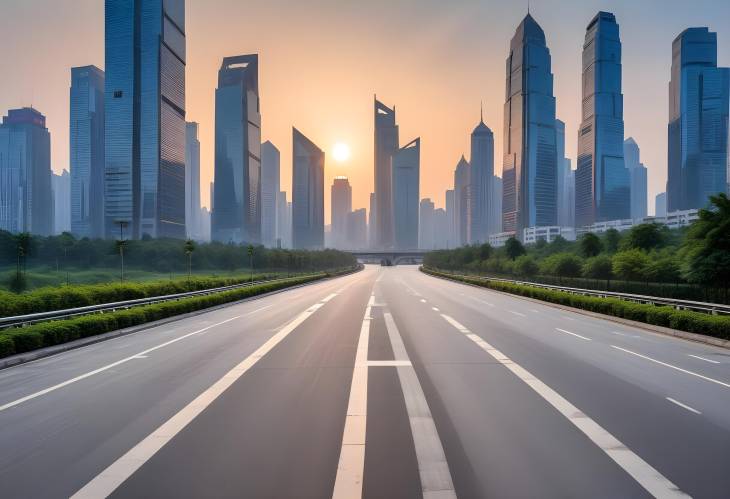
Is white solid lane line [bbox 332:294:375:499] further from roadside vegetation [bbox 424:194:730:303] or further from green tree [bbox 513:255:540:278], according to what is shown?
green tree [bbox 513:255:540:278]

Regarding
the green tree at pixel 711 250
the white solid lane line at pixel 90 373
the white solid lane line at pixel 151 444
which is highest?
the green tree at pixel 711 250

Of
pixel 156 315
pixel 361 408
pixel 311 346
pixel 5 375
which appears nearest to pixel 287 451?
pixel 361 408

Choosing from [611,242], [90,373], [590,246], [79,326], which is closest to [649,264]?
[590,246]

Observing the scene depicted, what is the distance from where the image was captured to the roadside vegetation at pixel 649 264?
2917 cm

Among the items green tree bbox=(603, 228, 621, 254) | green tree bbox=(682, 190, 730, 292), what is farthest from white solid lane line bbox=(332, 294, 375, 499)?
green tree bbox=(603, 228, 621, 254)

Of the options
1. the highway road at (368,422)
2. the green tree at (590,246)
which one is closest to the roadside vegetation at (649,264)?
the green tree at (590,246)

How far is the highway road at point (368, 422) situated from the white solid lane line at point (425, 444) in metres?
0.03

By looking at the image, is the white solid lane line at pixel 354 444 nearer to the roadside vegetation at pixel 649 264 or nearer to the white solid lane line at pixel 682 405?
the white solid lane line at pixel 682 405

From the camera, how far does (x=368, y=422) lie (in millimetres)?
6957

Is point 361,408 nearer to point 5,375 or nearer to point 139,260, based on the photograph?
point 5,375

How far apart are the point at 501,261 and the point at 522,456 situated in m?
76.7

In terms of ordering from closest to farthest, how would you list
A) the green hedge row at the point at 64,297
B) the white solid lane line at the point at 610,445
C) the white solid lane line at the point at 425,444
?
the white solid lane line at the point at 425,444 → the white solid lane line at the point at 610,445 → the green hedge row at the point at 64,297

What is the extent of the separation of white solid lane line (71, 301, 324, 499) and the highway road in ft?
0.09

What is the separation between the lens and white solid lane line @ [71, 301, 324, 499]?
504 cm
